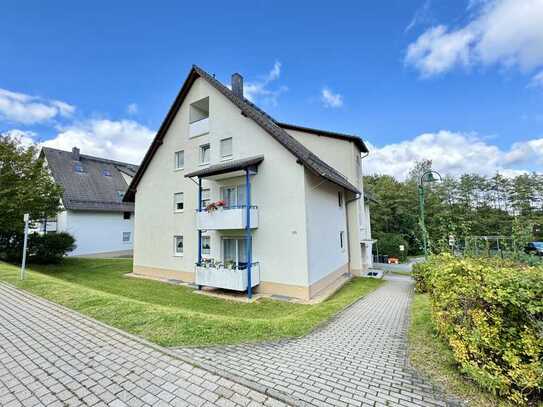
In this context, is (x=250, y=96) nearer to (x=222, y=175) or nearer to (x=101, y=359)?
(x=222, y=175)

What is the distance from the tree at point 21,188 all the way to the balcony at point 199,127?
1179 centimetres

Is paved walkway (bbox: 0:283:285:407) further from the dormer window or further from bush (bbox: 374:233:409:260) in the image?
bush (bbox: 374:233:409:260)

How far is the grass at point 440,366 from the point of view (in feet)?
10.6

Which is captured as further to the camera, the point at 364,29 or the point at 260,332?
the point at 364,29

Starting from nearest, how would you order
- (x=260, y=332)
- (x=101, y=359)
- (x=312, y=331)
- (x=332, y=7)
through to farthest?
1. (x=101, y=359)
2. (x=260, y=332)
3. (x=312, y=331)
4. (x=332, y=7)

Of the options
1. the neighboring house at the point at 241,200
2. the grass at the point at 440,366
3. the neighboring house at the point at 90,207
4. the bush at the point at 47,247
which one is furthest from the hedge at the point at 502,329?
the neighboring house at the point at 90,207

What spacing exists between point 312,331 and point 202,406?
3.79m

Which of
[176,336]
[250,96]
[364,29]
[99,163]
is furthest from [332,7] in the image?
[99,163]

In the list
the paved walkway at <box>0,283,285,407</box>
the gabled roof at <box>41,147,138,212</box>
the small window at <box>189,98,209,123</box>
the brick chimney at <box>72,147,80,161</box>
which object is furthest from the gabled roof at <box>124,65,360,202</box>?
the brick chimney at <box>72,147,80,161</box>

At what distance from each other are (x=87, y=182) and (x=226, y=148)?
22301 mm

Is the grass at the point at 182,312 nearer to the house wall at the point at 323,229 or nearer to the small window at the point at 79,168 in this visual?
the house wall at the point at 323,229

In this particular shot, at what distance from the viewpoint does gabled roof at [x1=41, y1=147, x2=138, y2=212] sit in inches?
962

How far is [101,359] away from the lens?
4.29 m

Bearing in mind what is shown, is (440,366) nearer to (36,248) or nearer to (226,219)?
(226,219)
